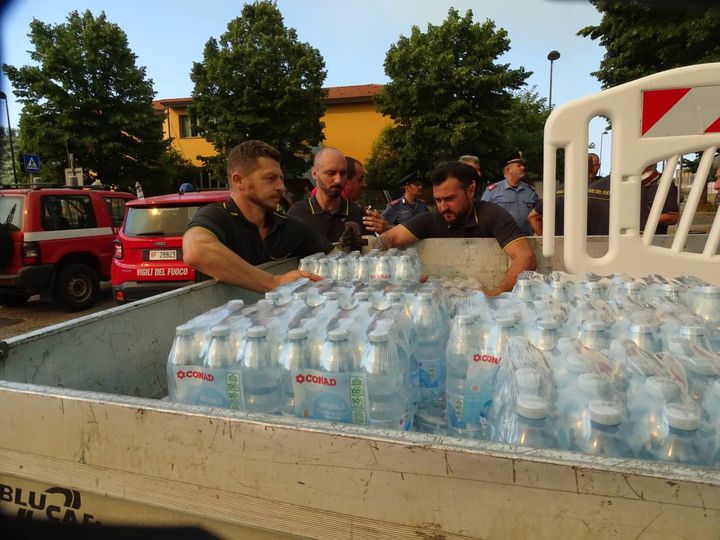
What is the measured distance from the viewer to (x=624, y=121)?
2730 mm

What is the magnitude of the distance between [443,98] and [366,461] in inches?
1085

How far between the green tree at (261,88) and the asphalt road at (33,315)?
18.4 metres

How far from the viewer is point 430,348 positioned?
6.50 feet

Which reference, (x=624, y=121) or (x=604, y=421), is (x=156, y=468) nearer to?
(x=604, y=421)

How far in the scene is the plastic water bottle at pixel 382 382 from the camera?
5.05ft

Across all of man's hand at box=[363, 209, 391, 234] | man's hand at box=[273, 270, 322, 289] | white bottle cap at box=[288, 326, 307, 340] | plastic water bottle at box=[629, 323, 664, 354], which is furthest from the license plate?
plastic water bottle at box=[629, 323, 664, 354]

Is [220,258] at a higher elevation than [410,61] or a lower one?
lower

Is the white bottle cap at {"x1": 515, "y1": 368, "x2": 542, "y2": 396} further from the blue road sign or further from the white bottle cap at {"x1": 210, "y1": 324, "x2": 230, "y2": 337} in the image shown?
the blue road sign

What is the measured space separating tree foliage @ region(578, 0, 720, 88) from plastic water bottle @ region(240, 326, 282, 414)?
47.9 feet

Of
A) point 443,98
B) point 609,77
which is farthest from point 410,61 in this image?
point 609,77

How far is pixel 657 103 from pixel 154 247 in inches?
242

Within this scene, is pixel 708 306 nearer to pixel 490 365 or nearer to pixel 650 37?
pixel 490 365

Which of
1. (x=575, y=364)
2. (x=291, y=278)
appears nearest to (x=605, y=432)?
(x=575, y=364)

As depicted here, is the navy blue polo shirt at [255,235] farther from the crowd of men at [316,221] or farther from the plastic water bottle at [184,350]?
the plastic water bottle at [184,350]
